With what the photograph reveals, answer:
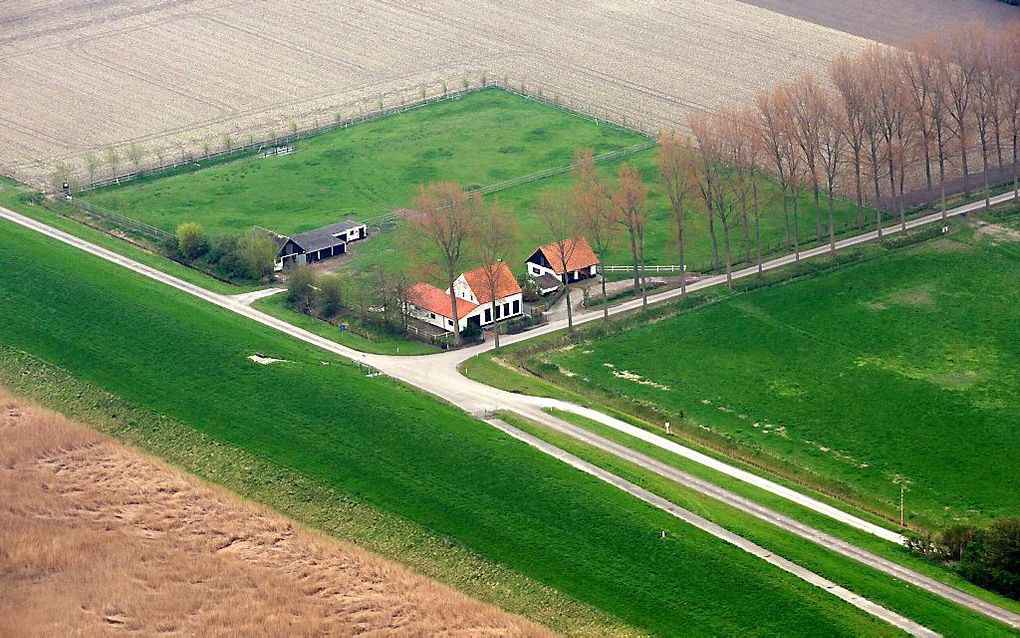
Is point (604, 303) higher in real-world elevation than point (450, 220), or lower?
lower

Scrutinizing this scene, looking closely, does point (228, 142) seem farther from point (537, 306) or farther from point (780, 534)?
point (780, 534)

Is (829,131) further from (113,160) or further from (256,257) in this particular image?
(113,160)

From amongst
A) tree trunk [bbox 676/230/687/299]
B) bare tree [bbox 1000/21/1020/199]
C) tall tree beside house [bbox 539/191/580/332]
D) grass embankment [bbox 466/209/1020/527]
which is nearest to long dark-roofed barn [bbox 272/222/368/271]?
tall tree beside house [bbox 539/191/580/332]

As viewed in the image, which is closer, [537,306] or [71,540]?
[71,540]

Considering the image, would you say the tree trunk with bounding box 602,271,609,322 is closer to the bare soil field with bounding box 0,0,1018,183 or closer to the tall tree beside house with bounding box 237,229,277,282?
the tall tree beside house with bounding box 237,229,277,282

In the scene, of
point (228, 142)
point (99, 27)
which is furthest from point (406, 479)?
point (99, 27)

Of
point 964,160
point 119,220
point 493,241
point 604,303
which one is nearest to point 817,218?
point 964,160

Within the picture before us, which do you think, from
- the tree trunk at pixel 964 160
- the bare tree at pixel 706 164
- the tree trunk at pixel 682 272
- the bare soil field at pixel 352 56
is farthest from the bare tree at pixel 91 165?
the tree trunk at pixel 964 160
